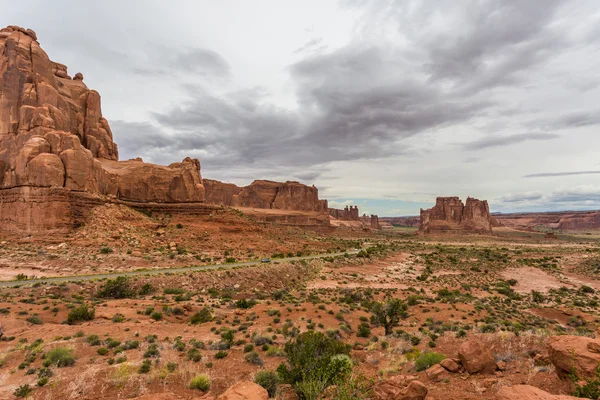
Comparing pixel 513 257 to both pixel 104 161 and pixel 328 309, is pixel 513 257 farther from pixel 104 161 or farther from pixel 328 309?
pixel 104 161

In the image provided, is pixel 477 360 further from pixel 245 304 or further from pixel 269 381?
pixel 245 304

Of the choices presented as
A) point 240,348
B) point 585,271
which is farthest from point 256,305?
point 585,271

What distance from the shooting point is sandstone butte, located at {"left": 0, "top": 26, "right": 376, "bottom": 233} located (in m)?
→ 35.8

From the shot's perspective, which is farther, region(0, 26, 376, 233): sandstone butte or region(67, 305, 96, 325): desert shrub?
region(0, 26, 376, 233): sandstone butte

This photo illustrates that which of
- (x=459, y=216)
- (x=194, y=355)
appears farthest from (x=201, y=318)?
(x=459, y=216)

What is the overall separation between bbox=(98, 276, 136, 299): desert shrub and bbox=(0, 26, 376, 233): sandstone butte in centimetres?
1969

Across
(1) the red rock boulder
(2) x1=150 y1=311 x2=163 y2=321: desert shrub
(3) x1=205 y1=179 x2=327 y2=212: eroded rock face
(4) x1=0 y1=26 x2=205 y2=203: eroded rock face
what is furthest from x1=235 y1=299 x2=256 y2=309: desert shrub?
(3) x1=205 y1=179 x2=327 y2=212: eroded rock face

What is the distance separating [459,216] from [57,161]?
167 metres

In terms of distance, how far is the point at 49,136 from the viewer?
124ft

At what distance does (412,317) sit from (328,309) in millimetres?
5956

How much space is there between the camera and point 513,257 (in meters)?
58.4

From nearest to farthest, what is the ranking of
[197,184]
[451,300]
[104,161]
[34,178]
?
[451,300], [34,178], [104,161], [197,184]

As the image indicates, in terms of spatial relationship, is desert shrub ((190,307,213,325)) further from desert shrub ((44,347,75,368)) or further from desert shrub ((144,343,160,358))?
desert shrub ((44,347,75,368))

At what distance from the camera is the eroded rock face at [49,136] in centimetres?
3647
